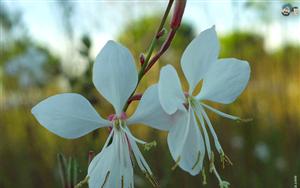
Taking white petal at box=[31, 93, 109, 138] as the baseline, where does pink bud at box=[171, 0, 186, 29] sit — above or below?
above

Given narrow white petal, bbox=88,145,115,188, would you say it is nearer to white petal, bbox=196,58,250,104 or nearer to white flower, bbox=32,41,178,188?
white flower, bbox=32,41,178,188

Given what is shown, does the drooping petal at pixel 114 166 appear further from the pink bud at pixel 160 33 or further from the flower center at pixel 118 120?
the pink bud at pixel 160 33

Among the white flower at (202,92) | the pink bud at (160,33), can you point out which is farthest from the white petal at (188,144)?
the pink bud at (160,33)

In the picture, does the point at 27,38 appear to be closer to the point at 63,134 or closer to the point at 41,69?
the point at 41,69

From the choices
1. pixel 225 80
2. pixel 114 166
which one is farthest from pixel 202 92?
pixel 114 166

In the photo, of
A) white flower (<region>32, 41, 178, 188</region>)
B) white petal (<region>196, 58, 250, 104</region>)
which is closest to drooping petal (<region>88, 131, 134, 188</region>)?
white flower (<region>32, 41, 178, 188</region>)

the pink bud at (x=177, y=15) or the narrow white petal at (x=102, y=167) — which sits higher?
the pink bud at (x=177, y=15)

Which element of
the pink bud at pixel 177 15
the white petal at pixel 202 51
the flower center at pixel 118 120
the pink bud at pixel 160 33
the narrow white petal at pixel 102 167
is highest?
the pink bud at pixel 177 15
